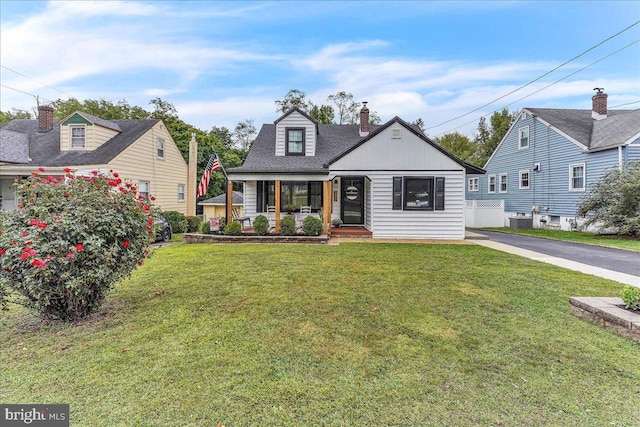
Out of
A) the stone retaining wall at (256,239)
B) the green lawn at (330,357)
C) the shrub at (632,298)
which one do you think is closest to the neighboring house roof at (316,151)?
the stone retaining wall at (256,239)

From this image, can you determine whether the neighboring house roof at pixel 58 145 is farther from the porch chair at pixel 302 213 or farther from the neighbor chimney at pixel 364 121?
the neighbor chimney at pixel 364 121

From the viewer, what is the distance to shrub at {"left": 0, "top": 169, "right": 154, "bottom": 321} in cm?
330

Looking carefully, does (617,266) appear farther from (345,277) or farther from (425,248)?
(345,277)

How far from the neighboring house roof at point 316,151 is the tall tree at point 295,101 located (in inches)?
529

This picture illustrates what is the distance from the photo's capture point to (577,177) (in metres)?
14.9

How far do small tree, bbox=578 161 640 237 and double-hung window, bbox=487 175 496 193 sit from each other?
26.8 ft

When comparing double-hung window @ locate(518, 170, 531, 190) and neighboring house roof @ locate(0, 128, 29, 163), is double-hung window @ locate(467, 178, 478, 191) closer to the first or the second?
double-hung window @ locate(518, 170, 531, 190)

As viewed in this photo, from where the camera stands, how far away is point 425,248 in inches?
359

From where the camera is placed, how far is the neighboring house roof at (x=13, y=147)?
13750 millimetres

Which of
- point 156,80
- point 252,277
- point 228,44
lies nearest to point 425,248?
point 252,277

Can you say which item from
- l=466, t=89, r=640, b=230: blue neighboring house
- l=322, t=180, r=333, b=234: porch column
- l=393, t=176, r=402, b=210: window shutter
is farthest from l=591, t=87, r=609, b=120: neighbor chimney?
l=322, t=180, r=333, b=234: porch column

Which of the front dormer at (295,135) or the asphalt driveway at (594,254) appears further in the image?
the front dormer at (295,135)

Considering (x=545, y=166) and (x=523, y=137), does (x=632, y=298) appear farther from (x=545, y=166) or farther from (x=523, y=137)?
(x=523, y=137)

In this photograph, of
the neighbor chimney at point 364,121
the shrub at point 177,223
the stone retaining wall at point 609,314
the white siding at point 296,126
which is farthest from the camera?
the shrub at point 177,223
